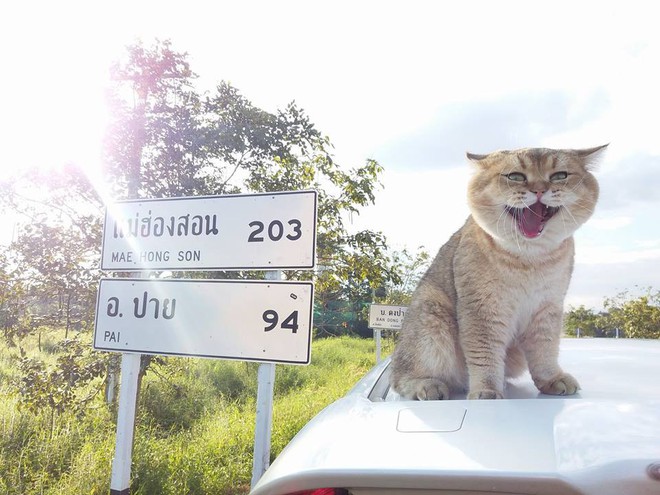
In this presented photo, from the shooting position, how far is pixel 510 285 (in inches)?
88.0

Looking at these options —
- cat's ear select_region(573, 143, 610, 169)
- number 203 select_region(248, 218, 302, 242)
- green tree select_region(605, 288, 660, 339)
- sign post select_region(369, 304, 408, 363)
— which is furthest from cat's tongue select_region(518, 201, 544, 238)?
green tree select_region(605, 288, 660, 339)

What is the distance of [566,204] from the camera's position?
224cm

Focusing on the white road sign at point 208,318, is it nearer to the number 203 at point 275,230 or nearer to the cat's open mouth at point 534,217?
the number 203 at point 275,230

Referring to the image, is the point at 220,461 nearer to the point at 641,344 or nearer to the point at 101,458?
the point at 101,458

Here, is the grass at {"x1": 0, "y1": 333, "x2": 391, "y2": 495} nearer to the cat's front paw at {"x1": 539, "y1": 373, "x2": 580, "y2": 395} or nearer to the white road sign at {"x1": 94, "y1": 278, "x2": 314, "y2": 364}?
the white road sign at {"x1": 94, "y1": 278, "x2": 314, "y2": 364}

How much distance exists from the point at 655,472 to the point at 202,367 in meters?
10.5

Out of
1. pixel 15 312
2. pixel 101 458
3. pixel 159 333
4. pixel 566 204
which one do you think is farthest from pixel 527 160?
pixel 15 312

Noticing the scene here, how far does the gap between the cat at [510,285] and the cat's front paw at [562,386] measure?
17 cm

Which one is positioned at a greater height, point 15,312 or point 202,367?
point 15,312

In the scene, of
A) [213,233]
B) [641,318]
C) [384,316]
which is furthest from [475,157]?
[641,318]

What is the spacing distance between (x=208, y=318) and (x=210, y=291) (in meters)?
0.16

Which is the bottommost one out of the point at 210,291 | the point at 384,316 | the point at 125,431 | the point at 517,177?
the point at 125,431

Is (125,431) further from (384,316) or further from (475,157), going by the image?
(384,316)

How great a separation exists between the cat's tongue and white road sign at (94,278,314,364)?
119 centimetres
